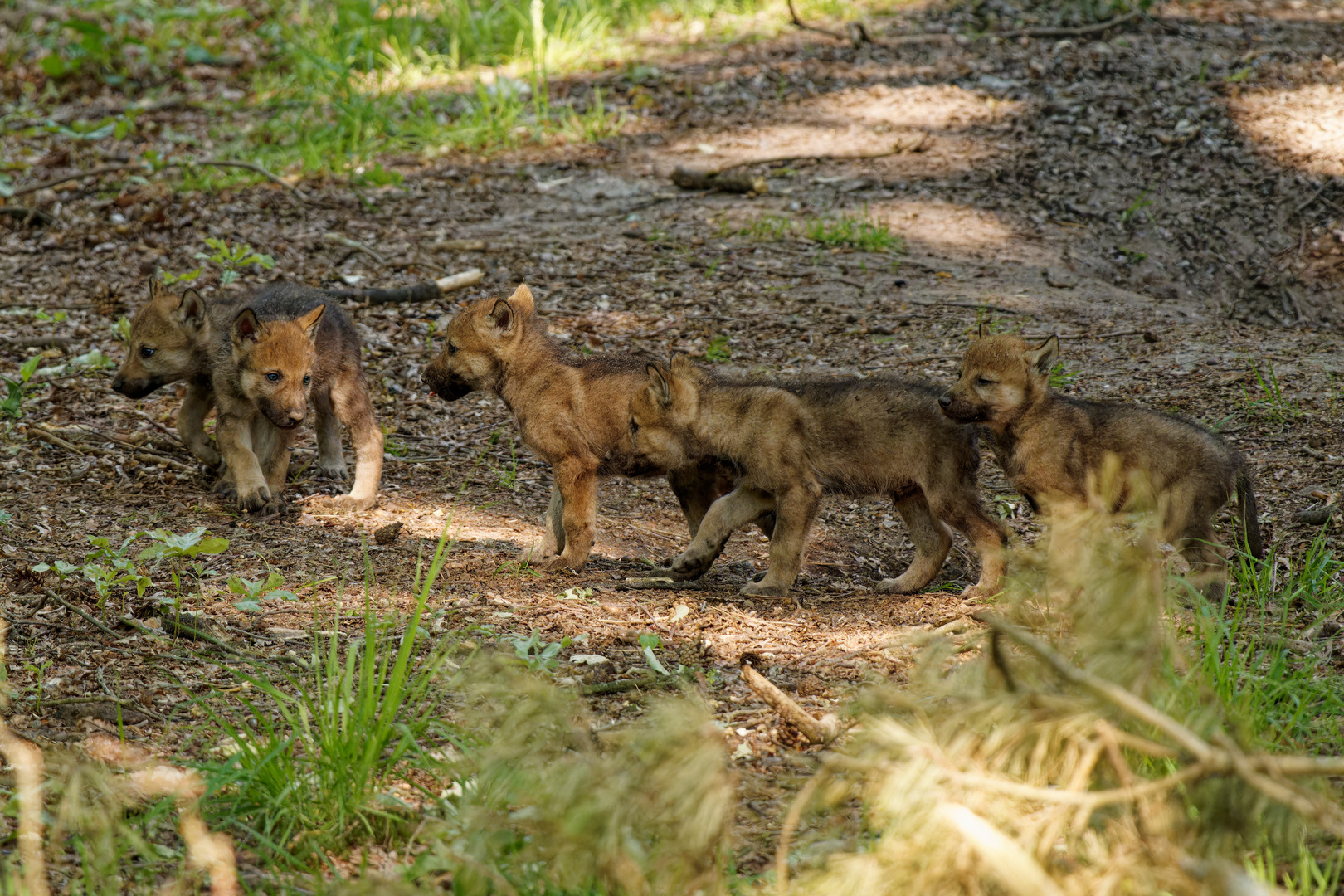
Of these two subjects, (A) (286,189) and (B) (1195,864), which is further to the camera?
(A) (286,189)

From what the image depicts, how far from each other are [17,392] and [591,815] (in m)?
6.28

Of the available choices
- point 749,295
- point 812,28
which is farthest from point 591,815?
point 812,28

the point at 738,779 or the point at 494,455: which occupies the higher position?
the point at 738,779

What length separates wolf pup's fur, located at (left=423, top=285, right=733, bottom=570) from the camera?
5.83m

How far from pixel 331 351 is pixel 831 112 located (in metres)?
6.96

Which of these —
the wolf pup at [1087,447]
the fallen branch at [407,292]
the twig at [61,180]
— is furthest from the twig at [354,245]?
the wolf pup at [1087,447]

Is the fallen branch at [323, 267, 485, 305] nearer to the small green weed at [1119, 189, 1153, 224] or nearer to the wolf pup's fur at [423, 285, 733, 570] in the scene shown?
the wolf pup's fur at [423, 285, 733, 570]

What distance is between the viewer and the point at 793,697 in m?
3.89

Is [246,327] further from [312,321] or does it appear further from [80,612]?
[80,612]

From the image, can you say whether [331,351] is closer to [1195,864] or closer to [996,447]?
[996,447]

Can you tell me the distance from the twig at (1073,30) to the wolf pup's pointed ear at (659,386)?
9.22 m

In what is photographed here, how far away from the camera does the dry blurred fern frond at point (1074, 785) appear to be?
1.99m

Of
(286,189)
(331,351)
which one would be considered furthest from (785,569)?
(286,189)

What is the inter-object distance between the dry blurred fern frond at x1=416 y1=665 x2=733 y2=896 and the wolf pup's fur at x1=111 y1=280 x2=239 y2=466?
4680 millimetres
